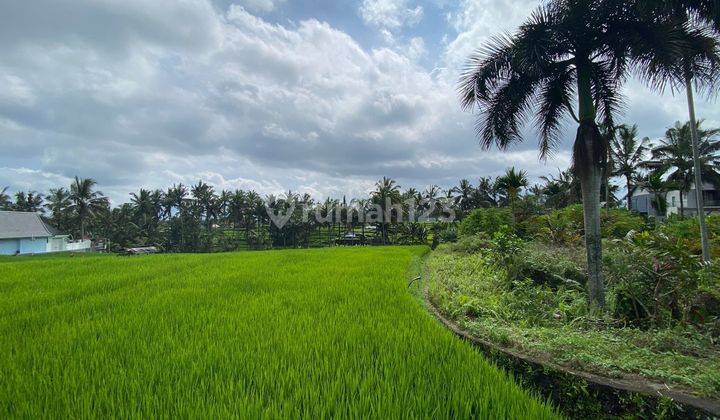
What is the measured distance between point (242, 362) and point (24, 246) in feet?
149

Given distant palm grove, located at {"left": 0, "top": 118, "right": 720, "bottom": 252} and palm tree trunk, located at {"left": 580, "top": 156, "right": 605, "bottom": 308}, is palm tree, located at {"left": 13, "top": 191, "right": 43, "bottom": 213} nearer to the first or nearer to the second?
distant palm grove, located at {"left": 0, "top": 118, "right": 720, "bottom": 252}

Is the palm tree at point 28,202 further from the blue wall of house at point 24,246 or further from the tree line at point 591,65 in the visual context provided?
the tree line at point 591,65

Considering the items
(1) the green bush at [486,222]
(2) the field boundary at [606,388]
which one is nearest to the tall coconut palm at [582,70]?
(2) the field boundary at [606,388]

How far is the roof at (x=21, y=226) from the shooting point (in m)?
33.5

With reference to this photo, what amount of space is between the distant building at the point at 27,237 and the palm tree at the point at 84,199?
6084 mm

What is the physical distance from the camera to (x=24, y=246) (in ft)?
115

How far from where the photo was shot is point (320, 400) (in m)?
2.69

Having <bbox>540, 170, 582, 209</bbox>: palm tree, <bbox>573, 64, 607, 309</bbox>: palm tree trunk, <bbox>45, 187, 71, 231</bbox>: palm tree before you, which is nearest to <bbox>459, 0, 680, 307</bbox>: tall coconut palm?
<bbox>573, 64, 607, 309</bbox>: palm tree trunk

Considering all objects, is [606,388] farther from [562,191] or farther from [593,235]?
[562,191]

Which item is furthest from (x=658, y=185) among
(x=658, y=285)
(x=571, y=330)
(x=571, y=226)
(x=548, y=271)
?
(x=571, y=330)

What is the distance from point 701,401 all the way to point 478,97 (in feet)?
20.7

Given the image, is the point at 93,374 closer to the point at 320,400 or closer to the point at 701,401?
the point at 320,400

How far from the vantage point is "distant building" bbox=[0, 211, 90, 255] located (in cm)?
3353

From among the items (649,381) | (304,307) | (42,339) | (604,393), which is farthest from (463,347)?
(42,339)
